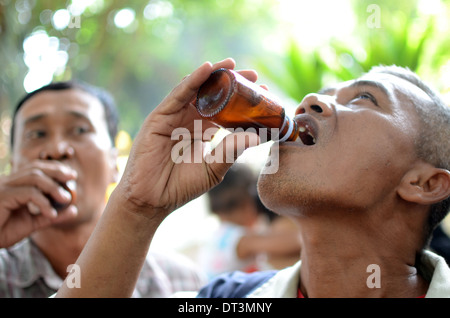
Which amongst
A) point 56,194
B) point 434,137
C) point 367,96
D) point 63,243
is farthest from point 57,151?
point 434,137

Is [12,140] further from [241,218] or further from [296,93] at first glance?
[296,93]

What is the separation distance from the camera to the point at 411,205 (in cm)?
160

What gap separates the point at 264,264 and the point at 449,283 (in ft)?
5.66

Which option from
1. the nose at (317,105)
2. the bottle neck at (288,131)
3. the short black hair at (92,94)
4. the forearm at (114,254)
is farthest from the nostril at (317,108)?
the short black hair at (92,94)

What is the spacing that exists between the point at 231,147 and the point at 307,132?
410 mm

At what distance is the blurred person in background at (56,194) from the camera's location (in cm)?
192

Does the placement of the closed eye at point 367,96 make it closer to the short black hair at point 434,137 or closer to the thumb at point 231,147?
the short black hair at point 434,137

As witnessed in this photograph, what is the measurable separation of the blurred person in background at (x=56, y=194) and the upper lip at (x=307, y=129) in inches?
38.0

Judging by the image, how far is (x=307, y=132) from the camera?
1.60 meters

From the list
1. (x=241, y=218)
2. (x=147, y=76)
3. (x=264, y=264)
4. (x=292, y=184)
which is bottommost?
(x=264, y=264)

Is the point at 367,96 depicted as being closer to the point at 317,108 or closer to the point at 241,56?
the point at 317,108

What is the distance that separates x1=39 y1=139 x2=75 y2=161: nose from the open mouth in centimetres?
110
